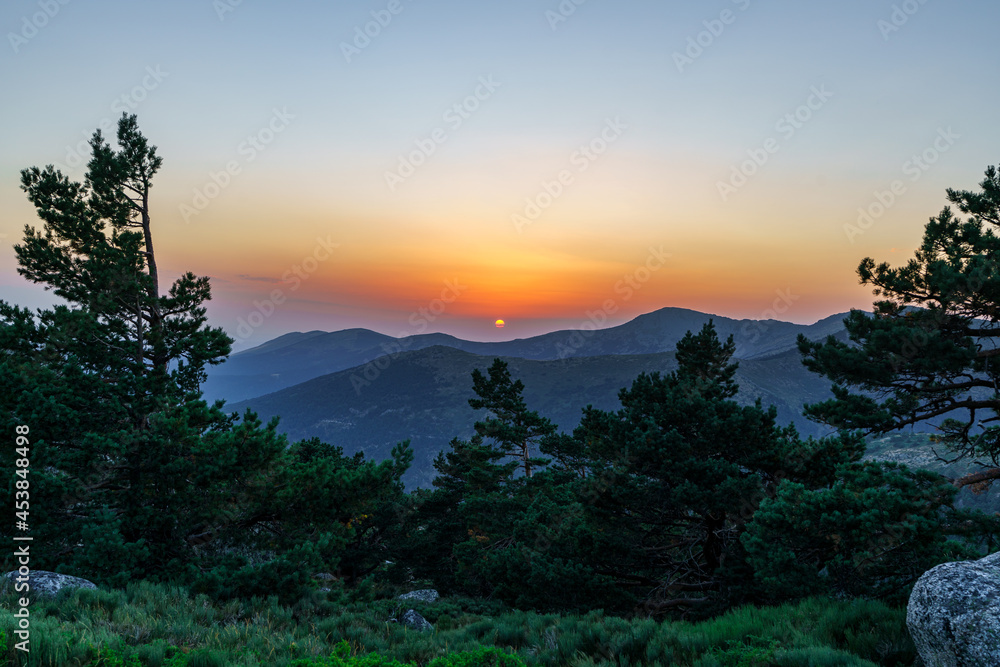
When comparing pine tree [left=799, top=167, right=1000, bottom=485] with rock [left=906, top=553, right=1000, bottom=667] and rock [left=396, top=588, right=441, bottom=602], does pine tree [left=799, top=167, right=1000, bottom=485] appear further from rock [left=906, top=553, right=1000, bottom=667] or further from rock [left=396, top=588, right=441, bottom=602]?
rock [left=396, top=588, right=441, bottom=602]

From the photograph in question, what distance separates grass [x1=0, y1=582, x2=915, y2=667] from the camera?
5762 millimetres

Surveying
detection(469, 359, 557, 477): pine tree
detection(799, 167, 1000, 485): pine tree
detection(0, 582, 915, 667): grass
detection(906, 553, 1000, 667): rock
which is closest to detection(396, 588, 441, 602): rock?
detection(469, 359, 557, 477): pine tree

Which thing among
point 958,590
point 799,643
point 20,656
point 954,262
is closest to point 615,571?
point 799,643

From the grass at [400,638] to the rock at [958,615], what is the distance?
734mm

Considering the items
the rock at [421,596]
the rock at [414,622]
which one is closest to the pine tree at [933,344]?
the rock at [414,622]

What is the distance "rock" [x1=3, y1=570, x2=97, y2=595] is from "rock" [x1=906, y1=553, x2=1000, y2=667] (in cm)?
1327

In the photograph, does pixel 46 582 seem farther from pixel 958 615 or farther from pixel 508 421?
pixel 508 421

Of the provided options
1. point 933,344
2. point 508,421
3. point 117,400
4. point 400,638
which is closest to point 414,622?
point 400,638

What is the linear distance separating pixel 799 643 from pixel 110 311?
719 inches

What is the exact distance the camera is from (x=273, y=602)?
10562 mm

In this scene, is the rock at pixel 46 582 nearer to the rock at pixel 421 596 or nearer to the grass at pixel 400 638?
the grass at pixel 400 638

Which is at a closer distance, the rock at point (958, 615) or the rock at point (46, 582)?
the rock at point (958, 615)

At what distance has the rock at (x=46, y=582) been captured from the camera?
869cm

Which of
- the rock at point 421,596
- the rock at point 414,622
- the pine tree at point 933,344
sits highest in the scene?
the pine tree at point 933,344
